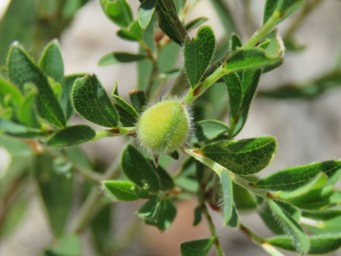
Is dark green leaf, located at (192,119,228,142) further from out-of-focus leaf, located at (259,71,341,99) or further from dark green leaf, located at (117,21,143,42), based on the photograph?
out-of-focus leaf, located at (259,71,341,99)

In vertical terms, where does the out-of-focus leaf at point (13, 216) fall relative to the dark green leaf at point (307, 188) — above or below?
below

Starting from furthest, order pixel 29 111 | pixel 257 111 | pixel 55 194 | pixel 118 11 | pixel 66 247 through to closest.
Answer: pixel 257 111
pixel 55 194
pixel 66 247
pixel 118 11
pixel 29 111

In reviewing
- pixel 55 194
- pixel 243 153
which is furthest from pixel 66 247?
pixel 243 153

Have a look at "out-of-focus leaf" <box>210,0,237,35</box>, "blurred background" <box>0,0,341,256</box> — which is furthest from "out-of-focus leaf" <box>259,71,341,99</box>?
"blurred background" <box>0,0,341,256</box>

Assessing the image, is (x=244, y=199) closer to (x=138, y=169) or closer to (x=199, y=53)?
(x=138, y=169)

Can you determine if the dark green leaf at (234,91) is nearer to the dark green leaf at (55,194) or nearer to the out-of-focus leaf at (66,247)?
the out-of-focus leaf at (66,247)

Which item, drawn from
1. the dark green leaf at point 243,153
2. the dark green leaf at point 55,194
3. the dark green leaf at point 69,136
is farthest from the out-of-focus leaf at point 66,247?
the dark green leaf at point 243,153
